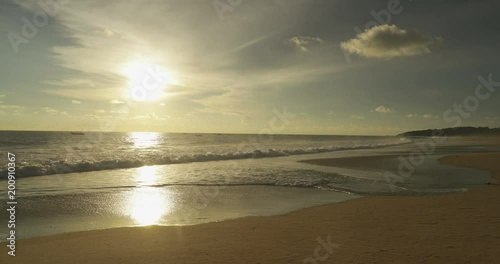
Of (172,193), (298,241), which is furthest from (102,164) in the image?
(298,241)

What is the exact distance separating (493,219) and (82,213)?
13807 millimetres

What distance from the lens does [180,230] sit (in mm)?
9281

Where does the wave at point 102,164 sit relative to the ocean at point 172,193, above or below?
above

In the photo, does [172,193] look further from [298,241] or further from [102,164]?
[102,164]

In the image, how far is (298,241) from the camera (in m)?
8.16

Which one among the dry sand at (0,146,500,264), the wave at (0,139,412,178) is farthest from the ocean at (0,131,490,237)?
the dry sand at (0,146,500,264)

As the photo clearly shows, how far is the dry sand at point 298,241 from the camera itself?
7.01 meters

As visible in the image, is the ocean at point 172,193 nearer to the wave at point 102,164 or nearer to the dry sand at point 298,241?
the wave at point 102,164

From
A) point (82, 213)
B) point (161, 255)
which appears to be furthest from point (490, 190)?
point (82, 213)

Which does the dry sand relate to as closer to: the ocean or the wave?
the ocean

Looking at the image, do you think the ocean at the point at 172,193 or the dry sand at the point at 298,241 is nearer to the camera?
the dry sand at the point at 298,241

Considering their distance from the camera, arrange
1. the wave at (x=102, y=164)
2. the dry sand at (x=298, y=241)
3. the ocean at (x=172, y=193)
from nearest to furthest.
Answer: the dry sand at (x=298, y=241) < the ocean at (x=172, y=193) < the wave at (x=102, y=164)

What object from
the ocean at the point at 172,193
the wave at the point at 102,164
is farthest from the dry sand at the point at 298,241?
the wave at the point at 102,164

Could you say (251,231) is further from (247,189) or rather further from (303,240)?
(247,189)
